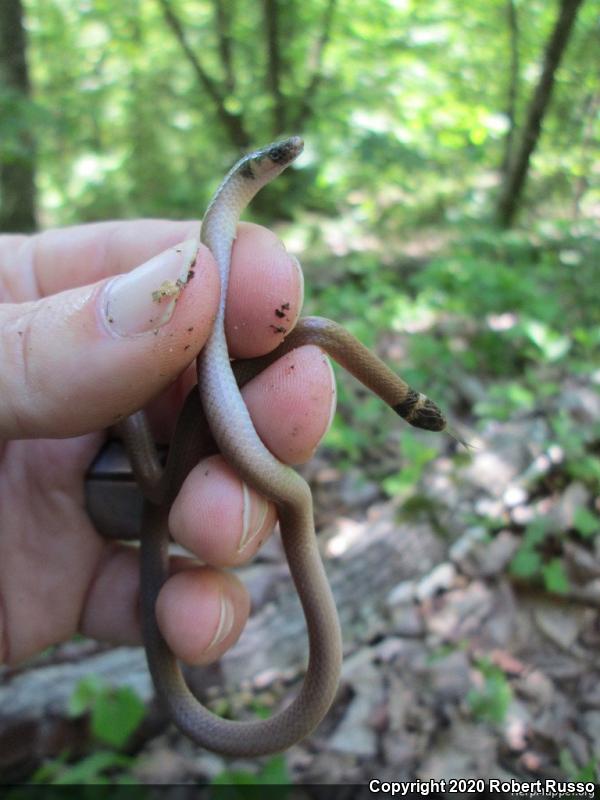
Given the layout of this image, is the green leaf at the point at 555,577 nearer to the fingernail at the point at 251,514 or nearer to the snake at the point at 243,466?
the snake at the point at 243,466

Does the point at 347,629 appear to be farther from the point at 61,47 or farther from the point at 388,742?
the point at 61,47

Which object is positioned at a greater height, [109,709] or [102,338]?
[102,338]

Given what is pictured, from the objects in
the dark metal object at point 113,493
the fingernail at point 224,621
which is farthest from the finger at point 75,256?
the fingernail at point 224,621

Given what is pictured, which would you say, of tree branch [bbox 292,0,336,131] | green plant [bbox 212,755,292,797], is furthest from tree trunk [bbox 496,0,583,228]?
green plant [bbox 212,755,292,797]

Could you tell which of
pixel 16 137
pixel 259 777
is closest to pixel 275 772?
pixel 259 777

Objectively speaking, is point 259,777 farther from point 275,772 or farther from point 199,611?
point 199,611

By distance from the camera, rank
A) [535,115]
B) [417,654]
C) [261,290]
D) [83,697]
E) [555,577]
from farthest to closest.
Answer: [535,115], [555,577], [417,654], [83,697], [261,290]

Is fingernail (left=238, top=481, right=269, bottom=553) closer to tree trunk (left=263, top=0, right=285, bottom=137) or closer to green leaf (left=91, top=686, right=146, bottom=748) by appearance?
green leaf (left=91, top=686, right=146, bottom=748)
